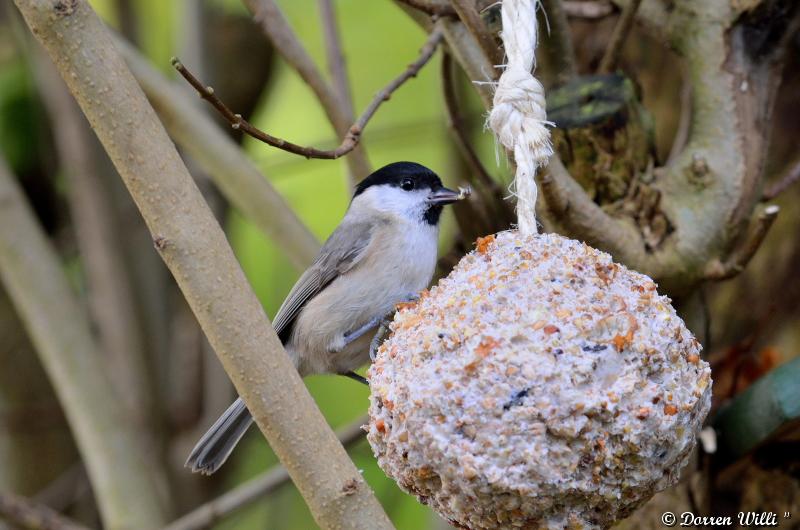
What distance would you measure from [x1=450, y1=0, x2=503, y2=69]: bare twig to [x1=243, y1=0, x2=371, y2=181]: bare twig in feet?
1.52

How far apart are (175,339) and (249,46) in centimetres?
106

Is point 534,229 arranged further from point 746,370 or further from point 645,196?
point 746,370

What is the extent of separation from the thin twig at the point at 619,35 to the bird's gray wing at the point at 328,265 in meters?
0.59

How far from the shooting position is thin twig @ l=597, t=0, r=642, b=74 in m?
1.68

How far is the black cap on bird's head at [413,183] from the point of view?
198 centimetres

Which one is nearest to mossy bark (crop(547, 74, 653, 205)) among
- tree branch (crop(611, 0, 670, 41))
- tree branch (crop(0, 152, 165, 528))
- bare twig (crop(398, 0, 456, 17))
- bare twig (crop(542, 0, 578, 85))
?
bare twig (crop(542, 0, 578, 85))

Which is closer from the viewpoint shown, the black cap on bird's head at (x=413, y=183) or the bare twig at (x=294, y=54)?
the bare twig at (x=294, y=54)

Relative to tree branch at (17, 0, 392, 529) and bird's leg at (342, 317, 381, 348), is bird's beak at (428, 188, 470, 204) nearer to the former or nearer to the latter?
bird's leg at (342, 317, 381, 348)

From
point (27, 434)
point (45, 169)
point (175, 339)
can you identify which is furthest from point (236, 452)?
point (45, 169)

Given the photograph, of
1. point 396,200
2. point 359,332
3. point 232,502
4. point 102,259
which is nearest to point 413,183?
point 396,200

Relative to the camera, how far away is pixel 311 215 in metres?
3.45

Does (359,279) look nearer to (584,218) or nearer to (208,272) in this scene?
(584,218)

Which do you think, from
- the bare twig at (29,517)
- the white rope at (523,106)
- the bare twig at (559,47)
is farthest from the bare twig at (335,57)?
the bare twig at (29,517)

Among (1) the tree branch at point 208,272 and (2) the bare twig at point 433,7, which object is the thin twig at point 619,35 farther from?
(1) the tree branch at point 208,272
